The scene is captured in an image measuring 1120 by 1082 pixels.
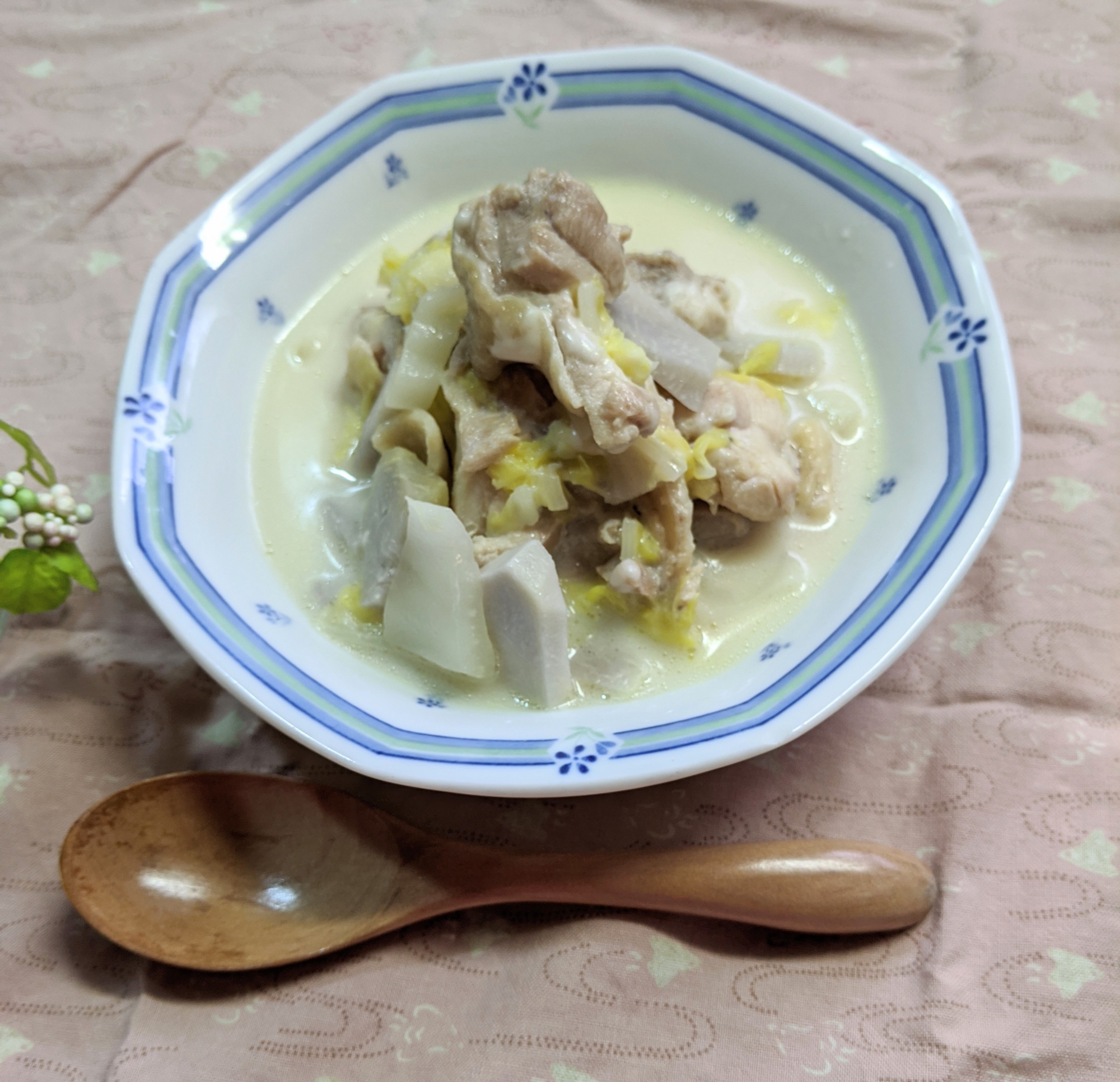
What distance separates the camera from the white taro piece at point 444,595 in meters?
1.46

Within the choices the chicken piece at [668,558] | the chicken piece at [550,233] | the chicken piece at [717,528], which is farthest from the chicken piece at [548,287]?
the chicken piece at [717,528]

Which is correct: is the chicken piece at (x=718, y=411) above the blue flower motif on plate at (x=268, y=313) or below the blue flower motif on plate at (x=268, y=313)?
below

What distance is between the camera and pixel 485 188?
7.20 feet

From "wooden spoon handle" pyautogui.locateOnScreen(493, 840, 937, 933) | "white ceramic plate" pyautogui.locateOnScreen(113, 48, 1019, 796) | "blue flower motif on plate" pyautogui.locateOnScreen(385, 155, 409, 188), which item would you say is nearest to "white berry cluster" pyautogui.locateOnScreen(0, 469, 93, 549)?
"white ceramic plate" pyautogui.locateOnScreen(113, 48, 1019, 796)

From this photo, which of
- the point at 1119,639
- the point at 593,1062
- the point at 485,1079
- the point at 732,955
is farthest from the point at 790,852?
the point at 1119,639

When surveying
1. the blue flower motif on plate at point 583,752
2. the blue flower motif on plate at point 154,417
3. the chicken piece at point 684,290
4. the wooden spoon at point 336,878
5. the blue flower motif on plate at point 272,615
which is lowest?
the wooden spoon at point 336,878

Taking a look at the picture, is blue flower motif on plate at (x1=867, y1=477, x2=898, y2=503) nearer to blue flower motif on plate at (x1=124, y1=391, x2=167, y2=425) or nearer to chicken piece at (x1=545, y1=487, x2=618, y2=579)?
chicken piece at (x1=545, y1=487, x2=618, y2=579)

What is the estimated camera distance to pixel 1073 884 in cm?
139

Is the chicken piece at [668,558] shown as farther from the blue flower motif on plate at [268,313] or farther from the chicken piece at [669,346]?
the blue flower motif on plate at [268,313]

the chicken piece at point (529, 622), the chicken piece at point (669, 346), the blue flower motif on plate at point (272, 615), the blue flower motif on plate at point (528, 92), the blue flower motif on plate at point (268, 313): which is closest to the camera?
the chicken piece at point (529, 622)

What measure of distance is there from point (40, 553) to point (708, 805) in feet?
3.96

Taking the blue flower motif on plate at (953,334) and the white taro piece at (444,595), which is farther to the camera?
the blue flower motif on plate at (953,334)

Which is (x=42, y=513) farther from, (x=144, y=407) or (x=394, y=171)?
(x=394, y=171)

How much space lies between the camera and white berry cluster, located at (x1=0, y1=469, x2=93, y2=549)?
143 centimetres
